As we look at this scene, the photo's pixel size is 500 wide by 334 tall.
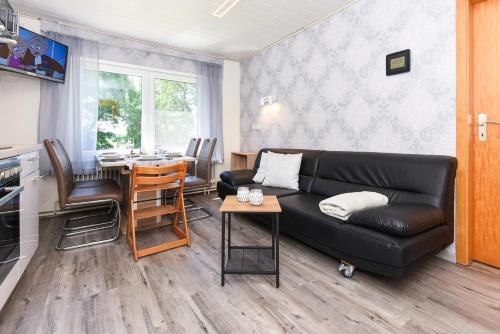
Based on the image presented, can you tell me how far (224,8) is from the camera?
285cm

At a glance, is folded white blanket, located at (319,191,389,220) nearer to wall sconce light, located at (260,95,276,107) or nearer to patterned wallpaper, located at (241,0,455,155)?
patterned wallpaper, located at (241,0,455,155)

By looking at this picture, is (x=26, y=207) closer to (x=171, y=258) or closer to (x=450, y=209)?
(x=171, y=258)

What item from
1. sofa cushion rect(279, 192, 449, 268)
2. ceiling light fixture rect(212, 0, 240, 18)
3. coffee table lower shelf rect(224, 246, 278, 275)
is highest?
ceiling light fixture rect(212, 0, 240, 18)

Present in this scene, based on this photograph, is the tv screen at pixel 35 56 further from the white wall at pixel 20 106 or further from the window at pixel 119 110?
the window at pixel 119 110

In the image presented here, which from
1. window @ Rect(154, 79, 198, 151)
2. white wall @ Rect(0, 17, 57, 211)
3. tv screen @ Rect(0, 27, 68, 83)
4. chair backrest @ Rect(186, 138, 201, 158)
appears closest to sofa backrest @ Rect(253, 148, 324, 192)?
chair backrest @ Rect(186, 138, 201, 158)

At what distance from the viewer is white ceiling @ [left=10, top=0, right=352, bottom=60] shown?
2789 mm

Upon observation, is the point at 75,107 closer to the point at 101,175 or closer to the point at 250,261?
the point at 101,175

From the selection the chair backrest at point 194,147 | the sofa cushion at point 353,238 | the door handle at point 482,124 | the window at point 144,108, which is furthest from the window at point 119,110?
the door handle at point 482,124

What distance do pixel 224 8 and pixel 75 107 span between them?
2335mm

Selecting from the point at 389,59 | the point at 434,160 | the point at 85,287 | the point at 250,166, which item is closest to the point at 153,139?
the point at 250,166

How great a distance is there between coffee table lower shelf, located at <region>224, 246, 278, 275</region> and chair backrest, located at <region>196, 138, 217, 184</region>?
1.31 metres

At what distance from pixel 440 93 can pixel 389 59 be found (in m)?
0.59

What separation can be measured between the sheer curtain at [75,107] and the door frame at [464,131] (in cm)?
407

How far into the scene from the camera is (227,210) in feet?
5.38
